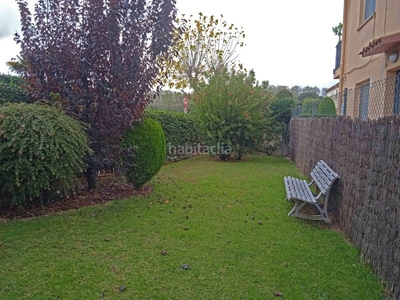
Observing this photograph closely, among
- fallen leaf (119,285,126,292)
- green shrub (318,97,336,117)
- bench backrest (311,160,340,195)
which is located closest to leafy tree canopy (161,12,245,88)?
green shrub (318,97,336,117)

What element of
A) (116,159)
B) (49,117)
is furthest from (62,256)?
(116,159)

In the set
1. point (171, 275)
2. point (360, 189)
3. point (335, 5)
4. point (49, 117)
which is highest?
point (335, 5)

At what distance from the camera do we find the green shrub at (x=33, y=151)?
4.21 meters

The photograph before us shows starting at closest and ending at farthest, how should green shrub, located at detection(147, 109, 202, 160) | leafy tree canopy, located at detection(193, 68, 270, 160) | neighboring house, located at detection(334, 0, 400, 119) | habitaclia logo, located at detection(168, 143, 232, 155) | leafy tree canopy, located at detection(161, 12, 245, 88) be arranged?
neighboring house, located at detection(334, 0, 400, 119), green shrub, located at detection(147, 109, 202, 160), leafy tree canopy, located at detection(193, 68, 270, 160), habitaclia logo, located at detection(168, 143, 232, 155), leafy tree canopy, located at detection(161, 12, 245, 88)

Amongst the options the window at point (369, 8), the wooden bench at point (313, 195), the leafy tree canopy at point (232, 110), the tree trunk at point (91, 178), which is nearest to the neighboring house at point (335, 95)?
the leafy tree canopy at point (232, 110)

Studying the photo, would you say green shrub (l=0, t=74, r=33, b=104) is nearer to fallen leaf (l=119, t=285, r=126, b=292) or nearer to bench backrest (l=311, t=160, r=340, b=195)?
fallen leaf (l=119, t=285, r=126, b=292)

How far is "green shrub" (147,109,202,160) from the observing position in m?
10.8

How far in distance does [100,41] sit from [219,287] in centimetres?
470

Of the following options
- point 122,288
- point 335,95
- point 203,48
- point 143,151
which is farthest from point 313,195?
point 203,48

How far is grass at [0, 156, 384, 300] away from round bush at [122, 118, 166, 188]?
756mm

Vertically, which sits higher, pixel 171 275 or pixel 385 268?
pixel 385 268

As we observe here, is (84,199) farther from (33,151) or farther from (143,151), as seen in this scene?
(33,151)

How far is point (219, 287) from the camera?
2838mm

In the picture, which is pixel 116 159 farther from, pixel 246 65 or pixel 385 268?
pixel 246 65
